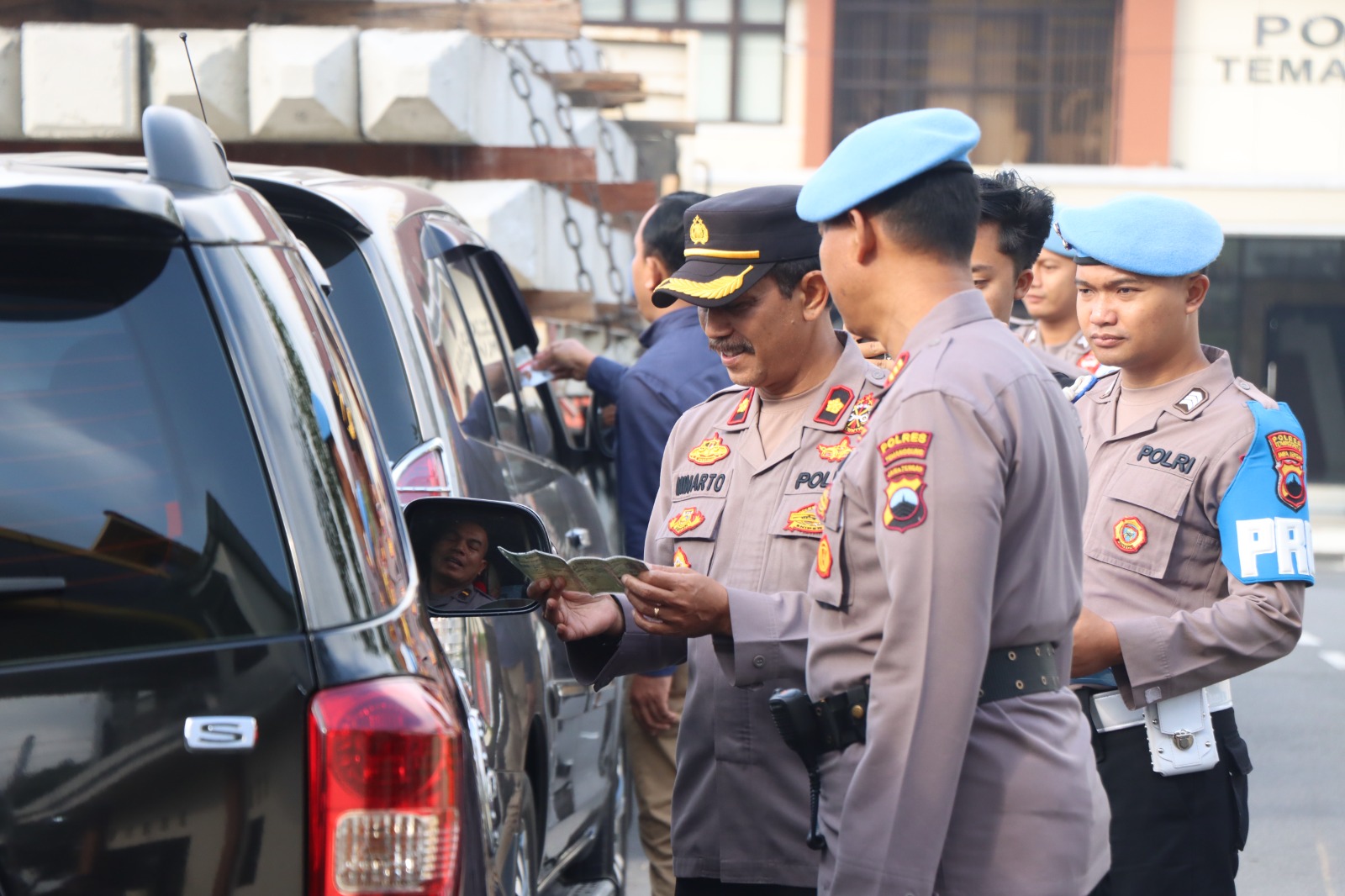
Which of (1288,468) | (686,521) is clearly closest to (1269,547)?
(1288,468)

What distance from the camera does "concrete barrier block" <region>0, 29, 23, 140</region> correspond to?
21.9ft

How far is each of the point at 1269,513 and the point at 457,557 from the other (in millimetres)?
1478

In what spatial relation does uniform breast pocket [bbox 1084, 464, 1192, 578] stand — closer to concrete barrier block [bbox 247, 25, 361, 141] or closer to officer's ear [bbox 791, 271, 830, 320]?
officer's ear [bbox 791, 271, 830, 320]

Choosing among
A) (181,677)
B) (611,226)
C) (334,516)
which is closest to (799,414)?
(334,516)

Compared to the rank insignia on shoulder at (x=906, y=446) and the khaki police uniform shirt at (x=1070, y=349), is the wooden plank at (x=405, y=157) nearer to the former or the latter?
the khaki police uniform shirt at (x=1070, y=349)

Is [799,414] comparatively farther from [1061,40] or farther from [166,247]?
[1061,40]

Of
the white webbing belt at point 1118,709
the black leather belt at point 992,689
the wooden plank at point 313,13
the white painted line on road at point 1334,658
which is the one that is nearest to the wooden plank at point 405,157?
the wooden plank at point 313,13

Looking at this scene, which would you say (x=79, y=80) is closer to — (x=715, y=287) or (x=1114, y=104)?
(x=715, y=287)

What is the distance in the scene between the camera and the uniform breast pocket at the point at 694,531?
2.80 metres

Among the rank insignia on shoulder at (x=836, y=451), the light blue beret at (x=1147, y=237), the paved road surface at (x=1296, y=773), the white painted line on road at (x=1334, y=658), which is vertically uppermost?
the light blue beret at (x=1147, y=237)

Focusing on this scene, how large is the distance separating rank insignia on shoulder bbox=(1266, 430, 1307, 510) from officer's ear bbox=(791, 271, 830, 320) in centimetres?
87

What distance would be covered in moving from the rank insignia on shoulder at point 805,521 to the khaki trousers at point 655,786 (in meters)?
1.55

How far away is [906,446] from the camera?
1.97 metres

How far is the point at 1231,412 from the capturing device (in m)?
2.88
